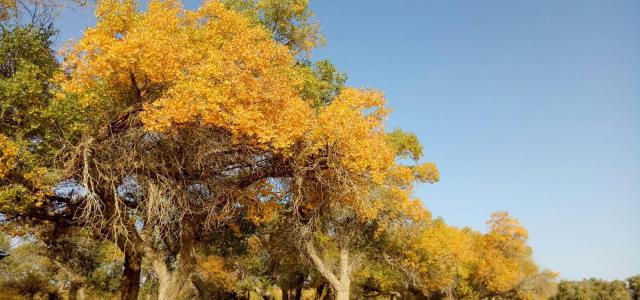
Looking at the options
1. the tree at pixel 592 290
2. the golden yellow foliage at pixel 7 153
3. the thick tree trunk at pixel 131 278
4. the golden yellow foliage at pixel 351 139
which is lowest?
the thick tree trunk at pixel 131 278

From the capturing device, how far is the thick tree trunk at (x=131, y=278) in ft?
44.7

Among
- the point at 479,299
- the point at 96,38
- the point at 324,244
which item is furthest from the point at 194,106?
the point at 479,299

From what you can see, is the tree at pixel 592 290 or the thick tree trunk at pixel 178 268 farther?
the tree at pixel 592 290

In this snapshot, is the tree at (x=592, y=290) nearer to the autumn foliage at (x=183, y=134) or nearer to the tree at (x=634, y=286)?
the tree at (x=634, y=286)

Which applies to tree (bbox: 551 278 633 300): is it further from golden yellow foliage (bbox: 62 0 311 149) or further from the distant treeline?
golden yellow foliage (bbox: 62 0 311 149)

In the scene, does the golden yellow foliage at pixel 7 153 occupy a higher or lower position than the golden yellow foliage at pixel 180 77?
lower

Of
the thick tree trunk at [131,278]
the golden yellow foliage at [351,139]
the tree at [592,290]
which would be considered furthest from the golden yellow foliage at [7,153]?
the tree at [592,290]

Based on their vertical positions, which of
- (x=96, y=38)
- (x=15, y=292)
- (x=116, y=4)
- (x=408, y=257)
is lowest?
(x=15, y=292)

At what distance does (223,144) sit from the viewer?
1059cm

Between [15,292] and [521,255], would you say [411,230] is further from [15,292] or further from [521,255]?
[15,292]

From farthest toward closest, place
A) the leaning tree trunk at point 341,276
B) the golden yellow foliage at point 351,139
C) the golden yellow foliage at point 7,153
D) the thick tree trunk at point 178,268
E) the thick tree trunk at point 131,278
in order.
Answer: the leaning tree trunk at point 341,276 → the thick tree trunk at point 131,278 → the thick tree trunk at point 178,268 → the golden yellow foliage at point 351,139 → the golden yellow foliage at point 7,153

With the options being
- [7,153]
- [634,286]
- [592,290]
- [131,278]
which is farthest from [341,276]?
[634,286]

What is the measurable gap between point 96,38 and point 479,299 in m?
36.0

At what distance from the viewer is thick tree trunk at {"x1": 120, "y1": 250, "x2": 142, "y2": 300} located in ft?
44.7
